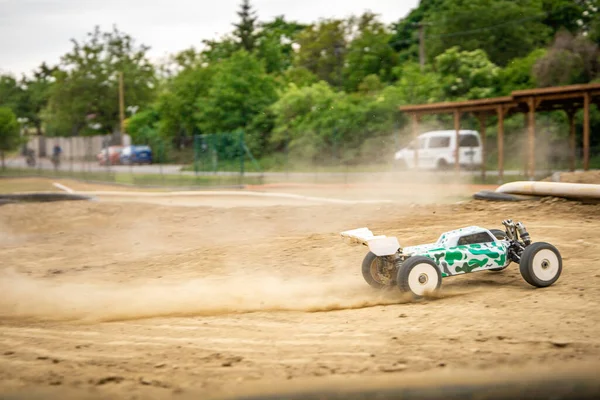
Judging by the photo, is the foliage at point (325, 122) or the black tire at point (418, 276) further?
the foliage at point (325, 122)

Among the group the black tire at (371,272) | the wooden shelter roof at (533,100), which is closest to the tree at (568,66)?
the wooden shelter roof at (533,100)

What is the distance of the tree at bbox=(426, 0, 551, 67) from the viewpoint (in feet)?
191

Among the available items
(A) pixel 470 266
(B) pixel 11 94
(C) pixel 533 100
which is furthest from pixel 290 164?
(B) pixel 11 94

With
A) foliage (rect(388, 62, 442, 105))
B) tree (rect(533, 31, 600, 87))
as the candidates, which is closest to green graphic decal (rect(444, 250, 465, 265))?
foliage (rect(388, 62, 442, 105))

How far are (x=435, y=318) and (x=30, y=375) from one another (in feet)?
11.0

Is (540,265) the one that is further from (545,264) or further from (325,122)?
(325,122)

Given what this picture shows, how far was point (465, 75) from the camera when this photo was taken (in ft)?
134

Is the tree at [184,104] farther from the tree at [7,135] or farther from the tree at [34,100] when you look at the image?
the tree at [34,100]

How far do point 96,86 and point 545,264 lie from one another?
7051cm

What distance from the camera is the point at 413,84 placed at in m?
41.4

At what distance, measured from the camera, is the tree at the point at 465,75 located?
4000 centimetres

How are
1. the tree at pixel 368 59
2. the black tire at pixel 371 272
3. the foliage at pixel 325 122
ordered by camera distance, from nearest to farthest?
the black tire at pixel 371 272, the foliage at pixel 325 122, the tree at pixel 368 59

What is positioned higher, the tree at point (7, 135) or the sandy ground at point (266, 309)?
the tree at point (7, 135)

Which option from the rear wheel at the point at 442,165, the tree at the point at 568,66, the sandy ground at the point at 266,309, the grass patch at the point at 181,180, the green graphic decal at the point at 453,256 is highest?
the tree at the point at 568,66
